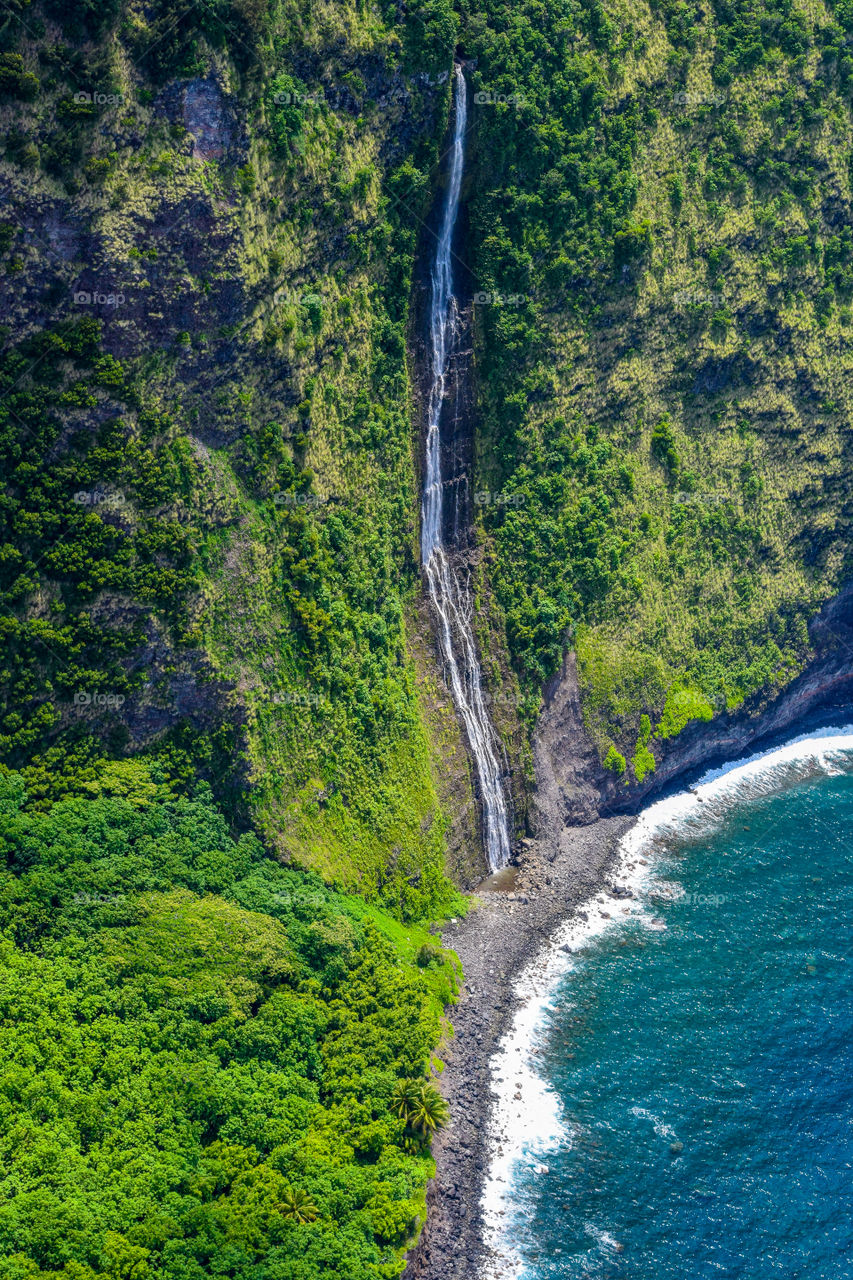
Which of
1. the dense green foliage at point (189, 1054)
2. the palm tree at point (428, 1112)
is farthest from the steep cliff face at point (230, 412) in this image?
the palm tree at point (428, 1112)
